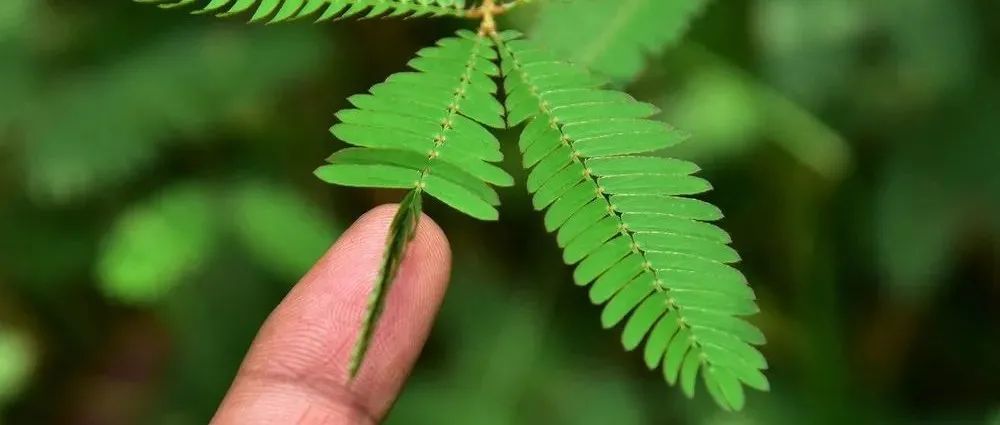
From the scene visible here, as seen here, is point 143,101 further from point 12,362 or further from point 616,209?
point 616,209

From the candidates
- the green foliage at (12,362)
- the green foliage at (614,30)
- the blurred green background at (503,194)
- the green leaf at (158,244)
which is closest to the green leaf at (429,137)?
the green foliage at (614,30)

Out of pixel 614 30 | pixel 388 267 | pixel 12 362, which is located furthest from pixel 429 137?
pixel 12 362

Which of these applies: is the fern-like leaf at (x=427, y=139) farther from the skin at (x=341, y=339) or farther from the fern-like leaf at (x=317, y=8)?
→ the skin at (x=341, y=339)

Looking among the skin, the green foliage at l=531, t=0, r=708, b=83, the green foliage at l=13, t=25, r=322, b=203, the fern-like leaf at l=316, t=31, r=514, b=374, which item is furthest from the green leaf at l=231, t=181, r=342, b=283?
the fern-like leaf at l=316, t=31, r=514, b=374

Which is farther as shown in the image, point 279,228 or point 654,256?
point 279,228

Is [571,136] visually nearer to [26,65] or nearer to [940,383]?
[26,65]

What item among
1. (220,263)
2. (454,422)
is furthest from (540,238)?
(220,263)

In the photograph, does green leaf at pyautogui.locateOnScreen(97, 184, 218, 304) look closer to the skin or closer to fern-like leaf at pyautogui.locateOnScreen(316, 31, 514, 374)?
the skin
